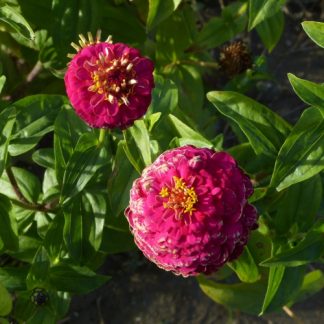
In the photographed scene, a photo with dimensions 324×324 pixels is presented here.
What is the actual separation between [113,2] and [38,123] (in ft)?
2.16

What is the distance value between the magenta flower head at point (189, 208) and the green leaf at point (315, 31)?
0.36 m

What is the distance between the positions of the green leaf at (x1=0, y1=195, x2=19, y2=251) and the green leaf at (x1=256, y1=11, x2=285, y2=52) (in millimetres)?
975

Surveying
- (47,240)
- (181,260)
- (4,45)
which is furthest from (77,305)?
(181,260)

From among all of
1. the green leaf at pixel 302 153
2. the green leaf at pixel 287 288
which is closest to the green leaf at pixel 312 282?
the green leaf at pixel 287 288

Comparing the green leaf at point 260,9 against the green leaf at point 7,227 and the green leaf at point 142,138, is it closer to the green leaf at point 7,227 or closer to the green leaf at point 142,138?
the green leaf at point 142,138

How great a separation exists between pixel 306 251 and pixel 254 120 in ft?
1.10

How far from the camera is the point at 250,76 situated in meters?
2.01

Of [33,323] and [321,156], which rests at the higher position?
[321,156]

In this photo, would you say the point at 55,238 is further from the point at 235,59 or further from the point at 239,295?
the point at 235,59

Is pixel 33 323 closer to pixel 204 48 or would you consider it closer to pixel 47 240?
pixel 47 240

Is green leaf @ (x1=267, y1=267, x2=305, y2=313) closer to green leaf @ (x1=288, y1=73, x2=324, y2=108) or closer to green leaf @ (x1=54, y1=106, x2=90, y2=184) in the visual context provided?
green leaf @ (x1=288, y1=73, x2=324, y2=108)

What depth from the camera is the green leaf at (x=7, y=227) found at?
5.17 feet

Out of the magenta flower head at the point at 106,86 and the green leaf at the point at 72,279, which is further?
the green leaf at the point at 72,279

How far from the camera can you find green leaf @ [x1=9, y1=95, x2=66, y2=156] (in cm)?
150
